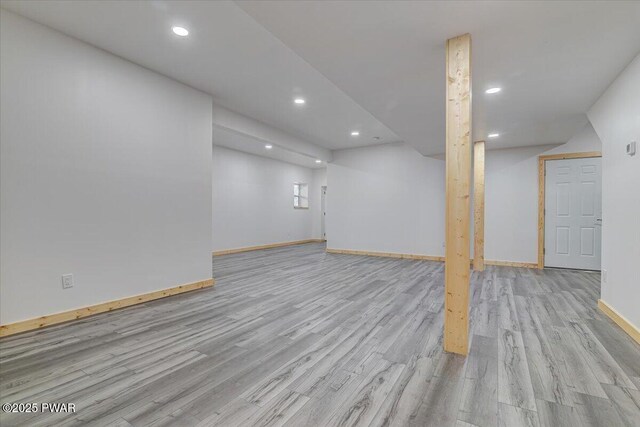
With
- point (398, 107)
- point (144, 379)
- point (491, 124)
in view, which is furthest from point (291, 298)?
point (491, 124)

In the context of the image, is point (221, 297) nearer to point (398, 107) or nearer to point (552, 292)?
point (398, 107)

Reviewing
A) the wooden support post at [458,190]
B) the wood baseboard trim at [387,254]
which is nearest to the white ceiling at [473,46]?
the wooden support post at [458,190]

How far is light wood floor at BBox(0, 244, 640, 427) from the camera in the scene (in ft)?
5.18

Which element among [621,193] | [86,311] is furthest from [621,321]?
[86,311]

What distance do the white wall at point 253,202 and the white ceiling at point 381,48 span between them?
3.51 m

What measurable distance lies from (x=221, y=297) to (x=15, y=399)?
6.82 ft

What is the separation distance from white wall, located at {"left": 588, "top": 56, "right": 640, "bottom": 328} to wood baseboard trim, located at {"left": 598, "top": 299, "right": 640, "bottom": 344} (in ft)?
0.14

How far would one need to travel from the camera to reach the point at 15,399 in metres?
1.69

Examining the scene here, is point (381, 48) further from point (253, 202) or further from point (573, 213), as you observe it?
point (253, 202)

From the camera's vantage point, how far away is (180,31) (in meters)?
2.74

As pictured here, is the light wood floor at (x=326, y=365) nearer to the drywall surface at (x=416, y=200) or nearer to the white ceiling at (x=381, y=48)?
the white ceiling at (x=381, y=48)

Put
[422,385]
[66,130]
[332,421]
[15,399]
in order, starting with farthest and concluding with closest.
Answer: [66,130] → [422,385] → [15,399] → [332,421]

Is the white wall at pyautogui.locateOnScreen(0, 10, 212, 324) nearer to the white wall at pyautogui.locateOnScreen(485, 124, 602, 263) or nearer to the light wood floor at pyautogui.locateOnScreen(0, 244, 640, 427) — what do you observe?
the light wood floor at pyautogui.locateOnScreen(0, 244, 640, 427)

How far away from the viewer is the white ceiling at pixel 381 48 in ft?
6.51
